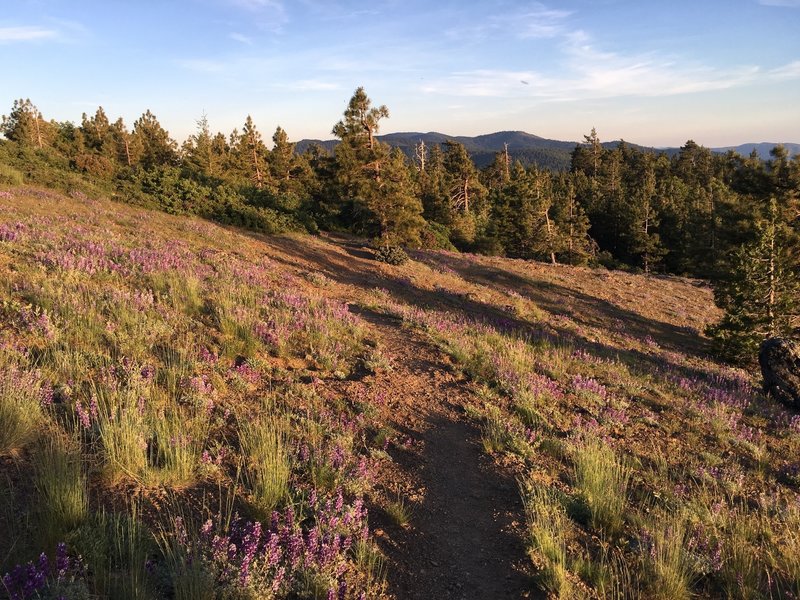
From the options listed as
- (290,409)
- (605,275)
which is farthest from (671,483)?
(605,275)

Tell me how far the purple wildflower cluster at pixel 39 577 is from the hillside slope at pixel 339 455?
1.0 inches

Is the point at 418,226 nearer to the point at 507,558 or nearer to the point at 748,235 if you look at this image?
the point at 748,235

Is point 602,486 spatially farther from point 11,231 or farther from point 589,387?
point 11,231

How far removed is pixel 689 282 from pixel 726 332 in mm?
27043

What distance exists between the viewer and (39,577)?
7.79 ft

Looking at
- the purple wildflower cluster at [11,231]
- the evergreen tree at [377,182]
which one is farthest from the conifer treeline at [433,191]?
the purple wildflower cluster at [11,231]

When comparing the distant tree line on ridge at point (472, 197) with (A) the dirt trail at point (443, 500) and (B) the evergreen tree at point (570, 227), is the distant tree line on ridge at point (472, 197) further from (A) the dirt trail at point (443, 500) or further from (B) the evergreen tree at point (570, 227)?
(A) the dirt trail at point (443, 500)

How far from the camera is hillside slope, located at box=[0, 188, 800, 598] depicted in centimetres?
318

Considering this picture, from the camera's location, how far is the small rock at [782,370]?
35.2ft

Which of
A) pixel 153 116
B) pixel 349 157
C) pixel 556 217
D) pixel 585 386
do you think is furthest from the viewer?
pixel 153 116

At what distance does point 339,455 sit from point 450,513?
1231mm

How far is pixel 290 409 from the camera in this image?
222 inches

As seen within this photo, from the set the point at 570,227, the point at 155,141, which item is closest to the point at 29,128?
the point at 155,141

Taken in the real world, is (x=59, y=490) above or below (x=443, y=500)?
above
